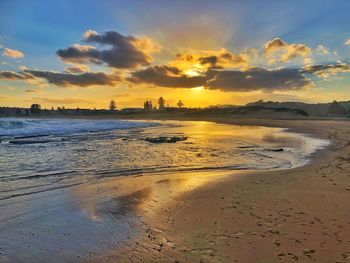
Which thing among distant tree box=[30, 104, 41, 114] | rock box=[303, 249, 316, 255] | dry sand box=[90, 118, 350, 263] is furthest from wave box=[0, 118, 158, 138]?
distant tree box=[30, 104, 41, 114]

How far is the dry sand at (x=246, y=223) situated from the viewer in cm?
410

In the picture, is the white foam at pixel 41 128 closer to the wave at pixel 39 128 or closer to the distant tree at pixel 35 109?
the wave at pixel 39 128

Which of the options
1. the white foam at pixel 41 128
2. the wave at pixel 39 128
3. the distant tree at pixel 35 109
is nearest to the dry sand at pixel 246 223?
the wave at pixel 39 128

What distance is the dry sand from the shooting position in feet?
13.4

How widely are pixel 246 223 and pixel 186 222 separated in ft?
3.00

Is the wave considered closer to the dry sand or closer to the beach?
the beach

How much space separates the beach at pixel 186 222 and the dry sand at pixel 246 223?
12 mm

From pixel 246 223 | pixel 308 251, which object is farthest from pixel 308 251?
pixel 246 223

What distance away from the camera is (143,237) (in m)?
4.70

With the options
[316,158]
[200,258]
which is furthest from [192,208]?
[316,158]

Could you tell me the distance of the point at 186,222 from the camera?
5.29m

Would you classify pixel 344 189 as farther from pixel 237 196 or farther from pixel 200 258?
pixel 200 258

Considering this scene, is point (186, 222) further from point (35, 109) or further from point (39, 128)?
point (35, 109)

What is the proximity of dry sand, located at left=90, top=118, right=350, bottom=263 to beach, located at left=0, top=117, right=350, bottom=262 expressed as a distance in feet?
0.04
